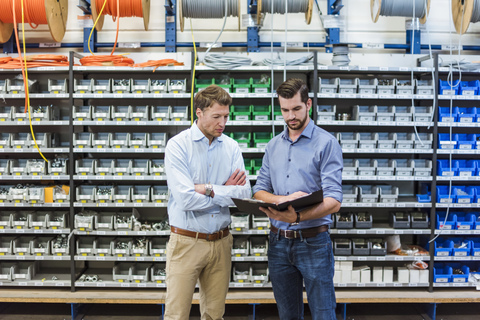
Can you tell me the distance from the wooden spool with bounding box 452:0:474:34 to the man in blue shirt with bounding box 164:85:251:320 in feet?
10.4

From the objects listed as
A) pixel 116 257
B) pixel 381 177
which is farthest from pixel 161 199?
pixel 381 177

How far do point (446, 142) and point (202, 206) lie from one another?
9.58ft

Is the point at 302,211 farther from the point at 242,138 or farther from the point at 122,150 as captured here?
the point at 122,150

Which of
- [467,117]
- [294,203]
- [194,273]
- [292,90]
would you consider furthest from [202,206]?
[467,117]

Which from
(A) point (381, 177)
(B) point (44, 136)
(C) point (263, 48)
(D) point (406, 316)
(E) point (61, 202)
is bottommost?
(D) point (406, 316)

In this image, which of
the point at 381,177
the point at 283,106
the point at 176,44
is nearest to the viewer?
the point at 283,106

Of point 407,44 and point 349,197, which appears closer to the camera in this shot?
point 349,197

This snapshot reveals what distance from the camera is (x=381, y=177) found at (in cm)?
390

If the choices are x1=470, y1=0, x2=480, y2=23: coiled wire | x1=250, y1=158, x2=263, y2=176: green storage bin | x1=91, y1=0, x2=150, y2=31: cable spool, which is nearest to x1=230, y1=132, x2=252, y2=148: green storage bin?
x1=250, y1=158, x2=263, y2=176: green storage bin

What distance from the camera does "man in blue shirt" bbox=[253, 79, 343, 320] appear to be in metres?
2.22

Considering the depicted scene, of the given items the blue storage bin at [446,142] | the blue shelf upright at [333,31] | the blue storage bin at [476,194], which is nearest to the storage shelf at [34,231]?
the blue shelf upright at [333,31]

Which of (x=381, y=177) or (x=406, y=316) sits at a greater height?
(x=381, y=177)

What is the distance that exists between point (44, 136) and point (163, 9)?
2.08 metres

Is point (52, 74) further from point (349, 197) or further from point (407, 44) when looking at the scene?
point (407, 44)
